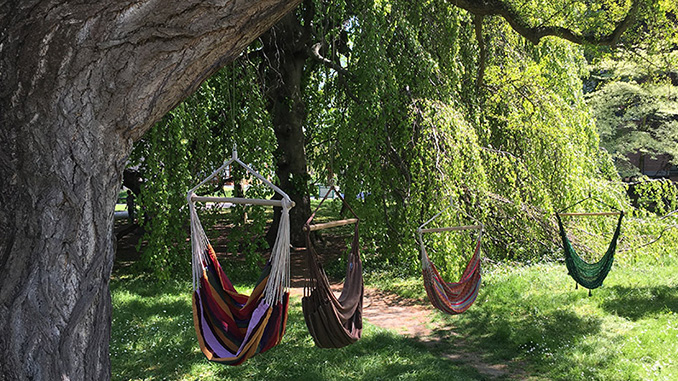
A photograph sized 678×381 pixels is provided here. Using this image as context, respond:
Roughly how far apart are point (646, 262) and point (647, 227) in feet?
4.28

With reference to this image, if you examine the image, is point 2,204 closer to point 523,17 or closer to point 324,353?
point 324,353

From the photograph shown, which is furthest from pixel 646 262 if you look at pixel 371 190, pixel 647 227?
pixel 371 190

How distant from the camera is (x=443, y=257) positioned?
4.55 metres

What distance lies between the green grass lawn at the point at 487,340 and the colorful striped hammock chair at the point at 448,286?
42 cm

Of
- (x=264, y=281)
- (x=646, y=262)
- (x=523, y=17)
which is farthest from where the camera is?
(x=646, y=262)

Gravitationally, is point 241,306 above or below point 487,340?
above

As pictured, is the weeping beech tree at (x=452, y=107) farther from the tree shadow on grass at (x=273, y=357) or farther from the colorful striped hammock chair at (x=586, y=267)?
the tree shadow on grass at (x=273, y=357)

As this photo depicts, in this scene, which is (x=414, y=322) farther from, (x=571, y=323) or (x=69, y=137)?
(x=69, y=137)

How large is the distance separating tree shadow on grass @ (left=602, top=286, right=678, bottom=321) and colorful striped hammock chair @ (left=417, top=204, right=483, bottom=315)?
1636 millimetres

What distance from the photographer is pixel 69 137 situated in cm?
165

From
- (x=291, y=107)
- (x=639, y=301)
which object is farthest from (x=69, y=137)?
(x=291, y=107)

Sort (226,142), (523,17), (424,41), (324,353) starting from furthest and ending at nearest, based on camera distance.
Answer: (424,41)
(226,142)
(523,17)
(324,353)

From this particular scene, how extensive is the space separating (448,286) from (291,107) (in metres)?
3.81

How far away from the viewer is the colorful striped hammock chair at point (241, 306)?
228cm
